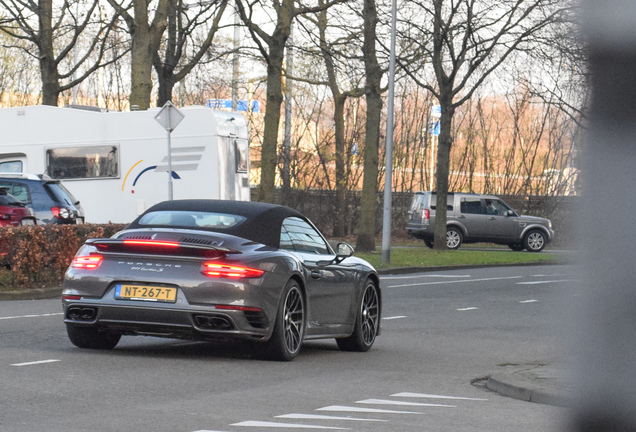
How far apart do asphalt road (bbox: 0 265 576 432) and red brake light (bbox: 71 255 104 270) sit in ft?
2.52

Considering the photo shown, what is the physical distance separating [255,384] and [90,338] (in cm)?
244

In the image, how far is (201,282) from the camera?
29.2ft

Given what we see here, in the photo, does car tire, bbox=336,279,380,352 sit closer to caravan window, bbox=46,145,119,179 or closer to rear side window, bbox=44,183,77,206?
rear side window, bbox=44,183,77,206

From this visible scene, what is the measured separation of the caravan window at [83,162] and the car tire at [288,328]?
19712 millimetres

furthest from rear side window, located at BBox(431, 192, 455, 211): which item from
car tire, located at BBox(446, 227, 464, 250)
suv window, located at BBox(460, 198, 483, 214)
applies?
car tire, located at BBox(446, 227, 464, 250)

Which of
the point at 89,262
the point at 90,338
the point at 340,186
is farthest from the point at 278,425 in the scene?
the point at 340,186

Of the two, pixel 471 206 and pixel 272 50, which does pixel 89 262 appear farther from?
pixel 471 206

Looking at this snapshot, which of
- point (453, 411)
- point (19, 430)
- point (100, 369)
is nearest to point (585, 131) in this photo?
point (19, 430)

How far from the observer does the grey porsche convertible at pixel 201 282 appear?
29.3 ft

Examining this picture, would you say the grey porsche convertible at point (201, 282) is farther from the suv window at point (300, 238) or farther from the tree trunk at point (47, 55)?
the tree trunk at point (47, 55)

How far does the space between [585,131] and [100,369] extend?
297 inches

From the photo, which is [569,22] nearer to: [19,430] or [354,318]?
[19,430]

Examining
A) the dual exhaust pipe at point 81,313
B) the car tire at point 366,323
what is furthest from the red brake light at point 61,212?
the dual exhaust pipe at point 81,313

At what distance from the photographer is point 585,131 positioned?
1.38 metres
